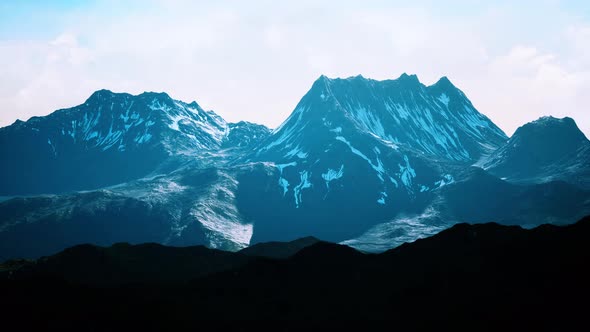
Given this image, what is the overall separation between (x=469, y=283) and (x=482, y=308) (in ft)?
25.3

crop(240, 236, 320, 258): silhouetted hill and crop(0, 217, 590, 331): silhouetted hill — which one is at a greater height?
crop(240, 236, 320, 258): silhouetted hill

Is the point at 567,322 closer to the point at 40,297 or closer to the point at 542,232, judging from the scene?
the point at 542,232

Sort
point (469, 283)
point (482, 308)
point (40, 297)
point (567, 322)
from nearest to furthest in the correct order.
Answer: point (567, 322) < point (482, 308) < point (469, 283) < point (40, 297)

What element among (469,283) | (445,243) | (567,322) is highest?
(445,243)

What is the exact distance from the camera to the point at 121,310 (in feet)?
326

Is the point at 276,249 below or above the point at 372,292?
above

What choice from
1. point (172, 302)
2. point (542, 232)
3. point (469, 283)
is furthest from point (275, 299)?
point (542, 232)

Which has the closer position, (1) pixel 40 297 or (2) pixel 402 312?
(2) pixel 402 312

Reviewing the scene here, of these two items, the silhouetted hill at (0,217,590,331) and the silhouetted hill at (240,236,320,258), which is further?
the silhouetted hill at (240,236,320,258)

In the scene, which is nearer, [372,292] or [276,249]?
[372,292]

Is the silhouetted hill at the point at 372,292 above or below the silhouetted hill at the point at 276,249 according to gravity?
below

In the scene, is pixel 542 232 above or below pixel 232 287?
above

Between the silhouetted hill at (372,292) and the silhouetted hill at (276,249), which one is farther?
the silhouetted hill at (276,249)

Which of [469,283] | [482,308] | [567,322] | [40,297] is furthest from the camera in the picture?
[40,297]
